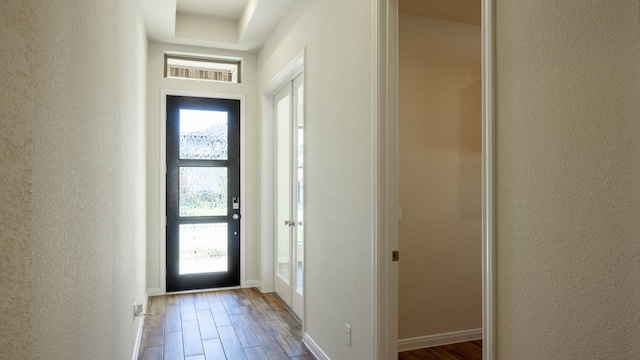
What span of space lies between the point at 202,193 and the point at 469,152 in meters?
3.01

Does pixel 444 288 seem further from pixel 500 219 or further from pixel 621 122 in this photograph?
pixel 621 122

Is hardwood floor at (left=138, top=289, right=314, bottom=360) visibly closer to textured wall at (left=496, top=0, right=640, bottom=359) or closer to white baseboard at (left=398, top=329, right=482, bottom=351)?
white baseboard at (left=398, top=329, right=482, bottom=351)

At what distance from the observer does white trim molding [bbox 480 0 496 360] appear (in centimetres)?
142

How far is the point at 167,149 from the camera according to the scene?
15.8ft

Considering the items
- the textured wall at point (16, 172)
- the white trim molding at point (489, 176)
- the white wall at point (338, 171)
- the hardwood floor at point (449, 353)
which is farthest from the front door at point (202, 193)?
the textured wall at point (16, 172)

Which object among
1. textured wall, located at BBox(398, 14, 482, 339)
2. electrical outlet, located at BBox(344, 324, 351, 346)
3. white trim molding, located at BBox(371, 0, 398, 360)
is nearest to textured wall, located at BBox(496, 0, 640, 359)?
white trim molding, located at BBox(371, 0, 398, 360)

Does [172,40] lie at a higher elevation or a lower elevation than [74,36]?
higher

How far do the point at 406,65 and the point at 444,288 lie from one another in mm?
1813

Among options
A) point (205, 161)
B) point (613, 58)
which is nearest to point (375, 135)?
point (613, 58)

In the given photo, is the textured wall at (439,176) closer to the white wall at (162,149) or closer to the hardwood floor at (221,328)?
the hardwood floor at (221,328)

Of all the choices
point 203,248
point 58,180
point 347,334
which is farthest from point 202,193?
point 58,180

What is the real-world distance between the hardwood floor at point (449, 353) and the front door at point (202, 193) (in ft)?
8.34

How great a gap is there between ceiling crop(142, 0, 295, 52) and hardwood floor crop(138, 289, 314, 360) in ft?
9.34

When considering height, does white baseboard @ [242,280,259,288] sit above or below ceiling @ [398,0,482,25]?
below
